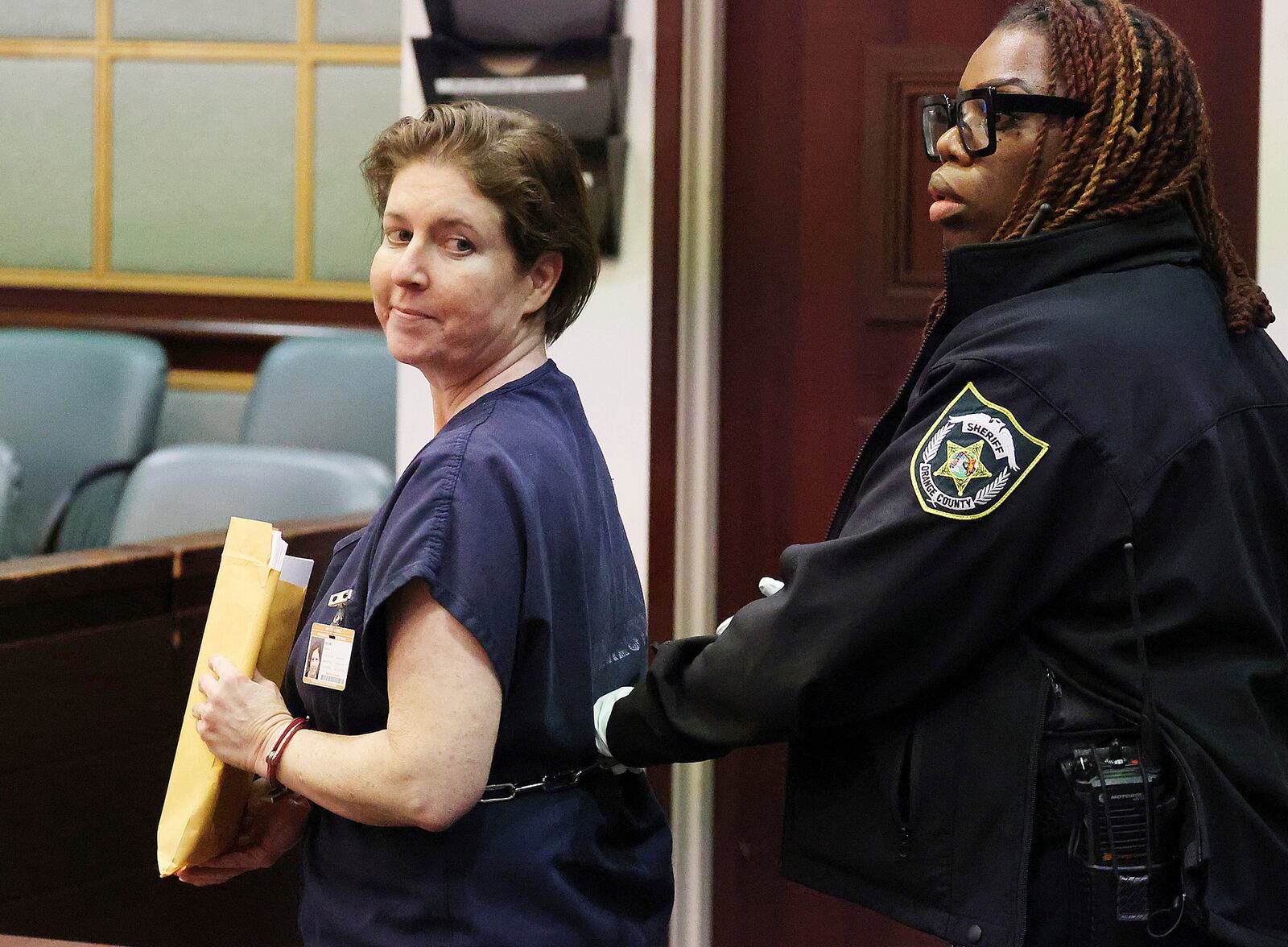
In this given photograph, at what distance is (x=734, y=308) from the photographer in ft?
7.99

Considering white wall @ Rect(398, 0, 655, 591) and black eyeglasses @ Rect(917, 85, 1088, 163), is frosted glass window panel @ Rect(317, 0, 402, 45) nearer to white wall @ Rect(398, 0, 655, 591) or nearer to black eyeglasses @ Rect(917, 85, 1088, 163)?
white wall @ Rect(398, 0, 655, 591)

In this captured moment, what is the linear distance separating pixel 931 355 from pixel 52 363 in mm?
3662

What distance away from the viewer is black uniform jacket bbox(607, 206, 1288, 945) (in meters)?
1.20

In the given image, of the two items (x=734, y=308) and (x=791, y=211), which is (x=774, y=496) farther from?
(x=791, y=211)

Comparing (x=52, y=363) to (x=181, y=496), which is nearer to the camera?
(x=181, y=496)

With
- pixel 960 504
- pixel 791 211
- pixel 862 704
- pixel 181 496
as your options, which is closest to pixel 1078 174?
pixel 960 504

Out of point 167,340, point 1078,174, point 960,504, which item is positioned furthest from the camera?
point 167,340

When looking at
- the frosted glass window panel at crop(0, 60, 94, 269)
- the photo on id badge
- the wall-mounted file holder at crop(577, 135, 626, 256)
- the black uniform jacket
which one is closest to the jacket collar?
the black uniform jacket

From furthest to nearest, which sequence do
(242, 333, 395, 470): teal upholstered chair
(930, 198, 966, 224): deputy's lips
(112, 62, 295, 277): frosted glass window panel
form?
1. (112, 62, 295, 277): frosted glass window panel
2. (242, 333, 395, 470): teal upholstered chair
3. (930, 198, 966, 224): deputy's lips

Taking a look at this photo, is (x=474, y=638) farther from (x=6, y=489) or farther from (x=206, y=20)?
(x=206, y=20)

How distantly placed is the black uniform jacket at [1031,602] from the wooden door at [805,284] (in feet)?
3.48

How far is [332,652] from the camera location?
4.09 feet

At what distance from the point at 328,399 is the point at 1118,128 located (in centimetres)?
317

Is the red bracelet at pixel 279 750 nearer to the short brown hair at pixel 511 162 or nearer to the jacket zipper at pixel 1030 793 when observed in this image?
the short brown hair at pixel 511 162
